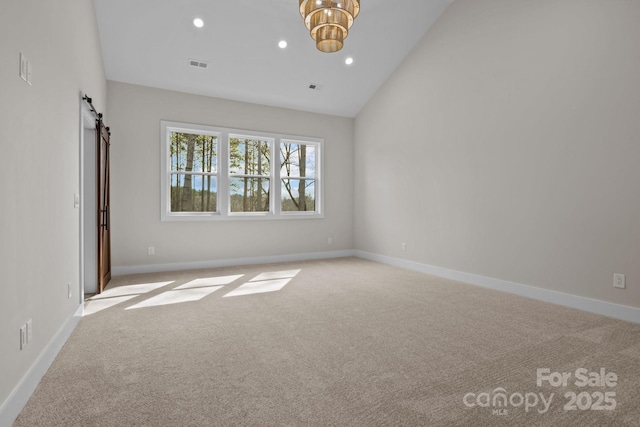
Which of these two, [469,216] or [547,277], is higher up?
[469,216]

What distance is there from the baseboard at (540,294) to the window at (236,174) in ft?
7.95

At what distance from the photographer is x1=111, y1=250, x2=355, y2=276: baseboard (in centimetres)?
510

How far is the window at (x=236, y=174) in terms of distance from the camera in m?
5.52

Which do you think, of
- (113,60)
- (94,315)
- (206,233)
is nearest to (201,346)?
(94,315)

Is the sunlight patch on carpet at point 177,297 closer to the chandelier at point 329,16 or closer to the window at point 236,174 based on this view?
the window at point 236,174

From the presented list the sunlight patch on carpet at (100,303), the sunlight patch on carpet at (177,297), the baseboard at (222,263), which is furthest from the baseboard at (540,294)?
the sunlight patch on carpet at (100,303)

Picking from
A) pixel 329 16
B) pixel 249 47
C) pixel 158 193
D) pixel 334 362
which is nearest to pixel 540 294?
pixel 334 362

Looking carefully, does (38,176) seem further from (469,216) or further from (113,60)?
(469,216)

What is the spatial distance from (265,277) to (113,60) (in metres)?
3.68

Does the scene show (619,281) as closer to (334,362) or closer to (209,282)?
(334,362)

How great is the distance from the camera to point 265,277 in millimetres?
4914

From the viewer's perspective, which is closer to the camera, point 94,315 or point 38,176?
point 38,176

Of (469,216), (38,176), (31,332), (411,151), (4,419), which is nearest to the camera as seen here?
(4,419)

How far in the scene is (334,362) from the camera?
2248 millimetres
